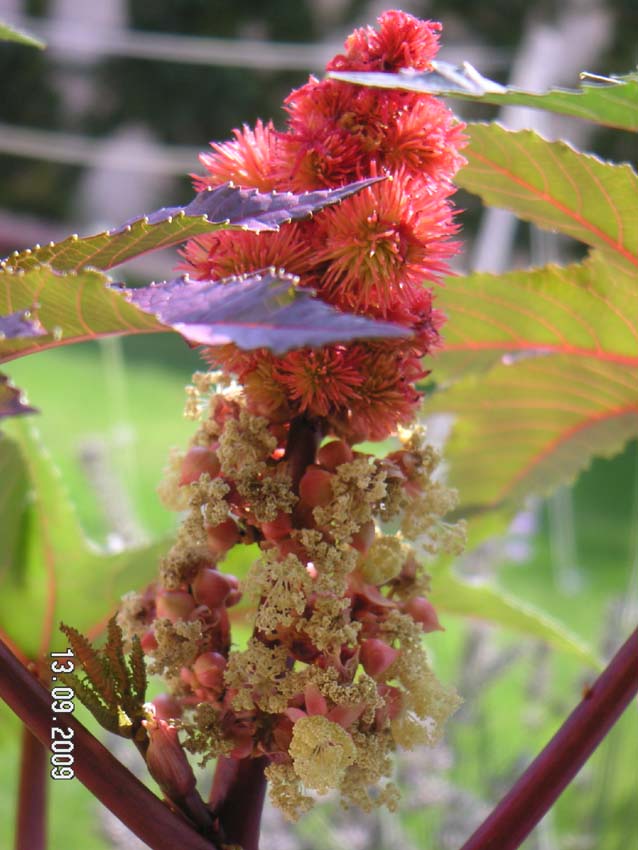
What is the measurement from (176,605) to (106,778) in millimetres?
43

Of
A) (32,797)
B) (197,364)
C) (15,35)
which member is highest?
(197,364)

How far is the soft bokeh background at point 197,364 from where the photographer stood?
0.98m

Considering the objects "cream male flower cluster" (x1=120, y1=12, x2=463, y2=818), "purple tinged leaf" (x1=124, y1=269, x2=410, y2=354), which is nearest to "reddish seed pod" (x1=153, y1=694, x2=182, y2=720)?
"cream male flower cluster" (x1=120, y1=12, x2=463, y2=818)

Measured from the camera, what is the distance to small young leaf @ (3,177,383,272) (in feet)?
0.70

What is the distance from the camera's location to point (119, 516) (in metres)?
1.09

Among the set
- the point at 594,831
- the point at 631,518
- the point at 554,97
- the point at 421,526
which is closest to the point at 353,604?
the point at 421,526

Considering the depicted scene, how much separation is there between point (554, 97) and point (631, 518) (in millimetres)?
2823

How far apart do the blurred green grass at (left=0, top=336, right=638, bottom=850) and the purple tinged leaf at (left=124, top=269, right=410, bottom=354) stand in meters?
0.17

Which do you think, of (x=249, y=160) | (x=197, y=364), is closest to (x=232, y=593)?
(x=249, y=160)

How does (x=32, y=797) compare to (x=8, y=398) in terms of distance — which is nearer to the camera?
(x=8, y=398)

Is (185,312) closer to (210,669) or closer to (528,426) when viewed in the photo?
(210,669)

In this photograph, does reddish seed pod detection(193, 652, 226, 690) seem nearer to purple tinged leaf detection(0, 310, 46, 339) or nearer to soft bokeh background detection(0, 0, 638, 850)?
purple tinged leaf detection(0, 310, 46, 339)

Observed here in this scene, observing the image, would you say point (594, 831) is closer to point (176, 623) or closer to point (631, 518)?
point (176, 623)

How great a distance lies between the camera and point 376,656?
24 cm
